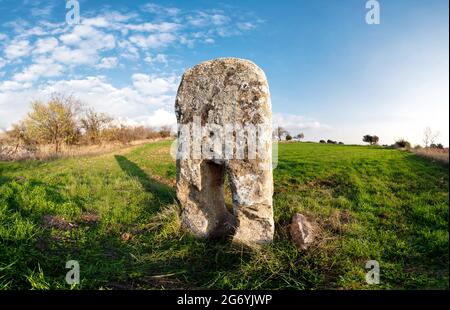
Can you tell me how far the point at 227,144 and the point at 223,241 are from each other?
227 cm

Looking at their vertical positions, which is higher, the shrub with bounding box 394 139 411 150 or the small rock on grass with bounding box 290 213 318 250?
the shrub with bounding box 394 139 411 150

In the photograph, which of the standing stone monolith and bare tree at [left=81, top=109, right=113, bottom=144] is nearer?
the standing stone monolith

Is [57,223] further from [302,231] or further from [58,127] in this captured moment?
[58,127]

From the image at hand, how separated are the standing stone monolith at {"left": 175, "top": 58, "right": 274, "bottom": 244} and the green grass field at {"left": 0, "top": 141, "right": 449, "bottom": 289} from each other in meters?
0.50

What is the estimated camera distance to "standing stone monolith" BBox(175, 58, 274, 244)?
6941 millimetres

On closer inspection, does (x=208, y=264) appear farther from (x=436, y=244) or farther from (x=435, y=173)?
(x=435, y=173)

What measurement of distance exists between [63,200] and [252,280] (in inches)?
237

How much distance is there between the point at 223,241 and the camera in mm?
7543

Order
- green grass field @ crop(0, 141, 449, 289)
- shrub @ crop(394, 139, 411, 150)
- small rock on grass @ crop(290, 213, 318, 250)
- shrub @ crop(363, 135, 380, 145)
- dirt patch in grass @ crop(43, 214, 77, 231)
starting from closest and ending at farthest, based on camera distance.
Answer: green grass field @ crop(0, 141, 449, 289)
small rock on grass @ crop(290, 213, 318, 250)
dirt patch in grass @ crop(43, 214, 77, 231)
shrub @ crop(394, 139, 411, 150)
shrub @ crop(363, 135, 380, 145)

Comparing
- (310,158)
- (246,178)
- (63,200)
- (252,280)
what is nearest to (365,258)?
(252,280)

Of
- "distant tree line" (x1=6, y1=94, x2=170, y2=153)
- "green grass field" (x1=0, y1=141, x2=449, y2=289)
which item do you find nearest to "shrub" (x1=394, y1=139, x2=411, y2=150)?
"green grass field" (x1=0, y1=141, x2=449, y2=289)

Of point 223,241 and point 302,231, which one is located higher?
point 302,231

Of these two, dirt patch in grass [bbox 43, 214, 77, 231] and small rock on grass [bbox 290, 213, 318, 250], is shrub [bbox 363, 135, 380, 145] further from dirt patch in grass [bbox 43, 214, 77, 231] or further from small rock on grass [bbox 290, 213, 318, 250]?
dirt patch in grass [bbox 43, 214, 77, 231]

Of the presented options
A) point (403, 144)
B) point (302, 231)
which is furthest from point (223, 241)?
point (403, 144)
